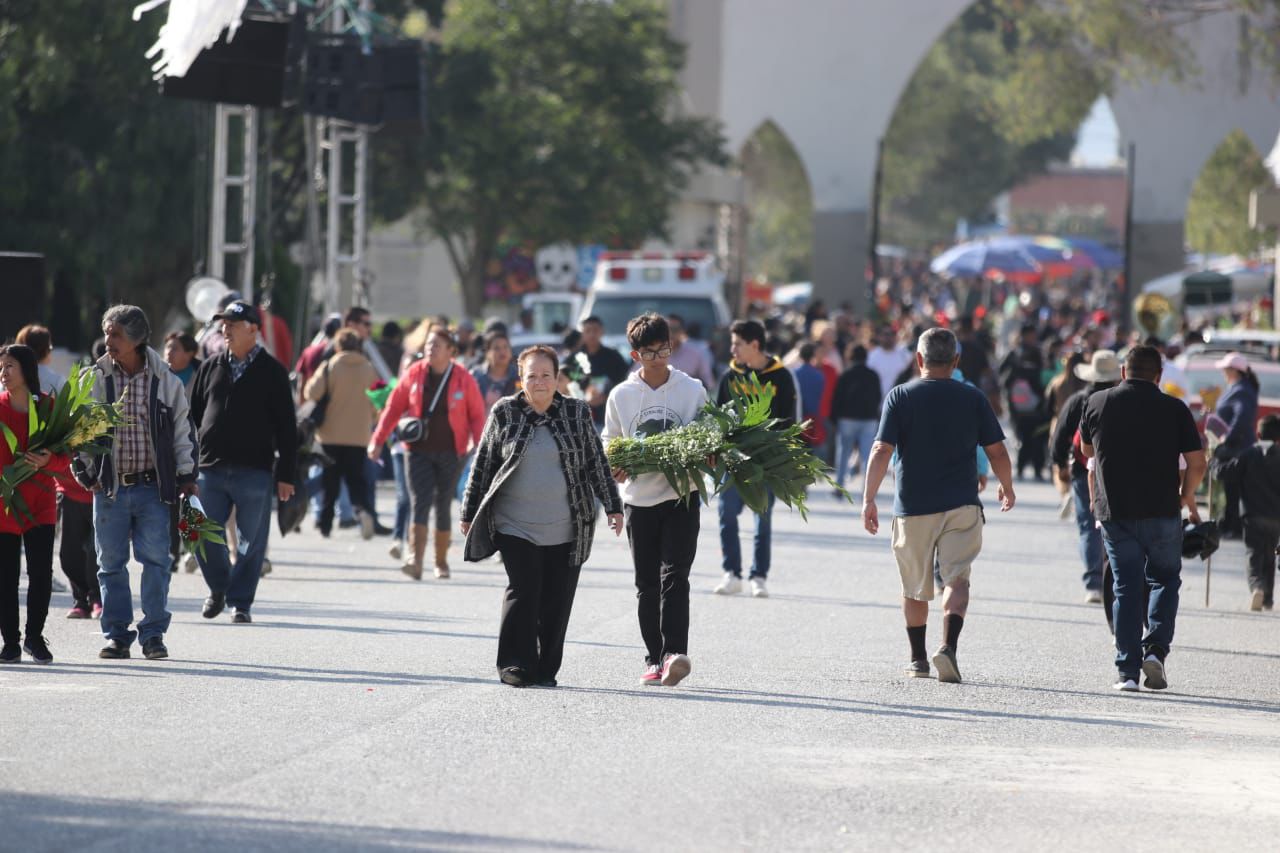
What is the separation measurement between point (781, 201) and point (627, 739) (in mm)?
95495

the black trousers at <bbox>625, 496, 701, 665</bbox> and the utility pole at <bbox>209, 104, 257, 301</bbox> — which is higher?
the utility pole at <bbox>209, 104, 257, 301</bbox>

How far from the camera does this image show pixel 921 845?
678 cm

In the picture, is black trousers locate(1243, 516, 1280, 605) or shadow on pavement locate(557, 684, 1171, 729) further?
black trousers locate(1243, 516, 1280, 605)

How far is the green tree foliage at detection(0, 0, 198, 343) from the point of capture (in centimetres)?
2928

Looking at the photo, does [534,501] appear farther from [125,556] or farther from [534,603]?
[125,556]

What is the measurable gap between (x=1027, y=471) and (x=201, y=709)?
2127 cm

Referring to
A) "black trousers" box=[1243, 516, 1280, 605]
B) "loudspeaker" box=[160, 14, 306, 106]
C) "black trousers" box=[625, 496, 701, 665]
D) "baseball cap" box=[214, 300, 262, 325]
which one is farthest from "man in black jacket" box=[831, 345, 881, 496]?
"black trousers" box=[625, 496, 701, 665]

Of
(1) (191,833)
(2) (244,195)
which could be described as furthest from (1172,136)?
(1) (191,833)

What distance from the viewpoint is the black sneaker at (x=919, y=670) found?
10.6 m

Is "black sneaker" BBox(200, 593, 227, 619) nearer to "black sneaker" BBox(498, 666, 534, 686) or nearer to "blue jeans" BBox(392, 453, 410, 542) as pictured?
"black sneaker" BBox(498, 666, 534, 686)

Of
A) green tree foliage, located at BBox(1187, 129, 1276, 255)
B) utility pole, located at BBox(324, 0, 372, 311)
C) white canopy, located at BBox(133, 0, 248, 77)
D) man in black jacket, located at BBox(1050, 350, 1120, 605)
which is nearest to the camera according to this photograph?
man in black jacket, located at BBox(1050, 350, 1120, 605)

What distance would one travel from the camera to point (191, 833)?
21.7 feet

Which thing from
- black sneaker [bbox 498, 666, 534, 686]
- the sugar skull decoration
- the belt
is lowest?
black sneaker [bbox 498, 666, 534, 686]

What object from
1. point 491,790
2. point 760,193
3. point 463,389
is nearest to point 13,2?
point 463,389
